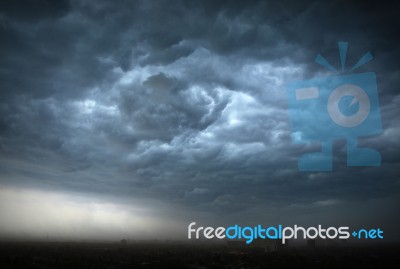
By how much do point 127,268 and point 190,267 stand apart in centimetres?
1795

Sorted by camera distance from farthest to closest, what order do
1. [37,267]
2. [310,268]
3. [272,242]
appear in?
[272,242] → [310,268] → [37,267]

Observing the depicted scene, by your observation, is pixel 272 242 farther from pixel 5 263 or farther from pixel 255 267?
pixel 5 263

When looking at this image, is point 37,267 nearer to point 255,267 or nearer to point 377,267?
point 255,267

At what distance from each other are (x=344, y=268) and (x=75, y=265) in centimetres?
7866

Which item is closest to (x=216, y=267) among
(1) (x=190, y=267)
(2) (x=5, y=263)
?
(1) (x=190, y=267)

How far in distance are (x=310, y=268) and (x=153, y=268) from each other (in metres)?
44.6

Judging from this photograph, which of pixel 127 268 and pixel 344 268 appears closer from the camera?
pixel 127 268

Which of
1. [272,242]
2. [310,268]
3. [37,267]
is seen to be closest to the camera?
[37,267]

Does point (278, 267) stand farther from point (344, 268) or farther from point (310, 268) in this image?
point (344, 268)

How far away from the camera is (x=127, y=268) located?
87.7 metres

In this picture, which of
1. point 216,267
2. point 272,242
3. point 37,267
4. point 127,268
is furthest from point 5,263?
point 272,242

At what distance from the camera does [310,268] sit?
90.5 meters

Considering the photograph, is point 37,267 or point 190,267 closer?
point 37,267

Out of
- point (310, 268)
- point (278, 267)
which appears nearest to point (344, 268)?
point (310, 268)
